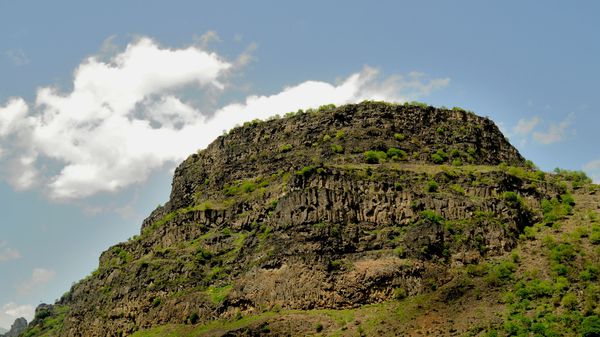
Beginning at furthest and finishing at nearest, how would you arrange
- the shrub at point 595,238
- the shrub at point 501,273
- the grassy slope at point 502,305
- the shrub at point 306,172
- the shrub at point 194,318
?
the shrub at point 306,172
the shrub at point 194,318
the shrub at point 595,238
the shrub at point 501,273
the grassy slope at point 502,305

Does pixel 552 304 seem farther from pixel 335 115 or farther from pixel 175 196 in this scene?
pixel 175 196

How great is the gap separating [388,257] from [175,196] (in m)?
52.5

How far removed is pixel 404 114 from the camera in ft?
358

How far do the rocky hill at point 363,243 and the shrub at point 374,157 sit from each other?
28 centimetres

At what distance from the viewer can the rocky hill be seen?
72250 millimetres

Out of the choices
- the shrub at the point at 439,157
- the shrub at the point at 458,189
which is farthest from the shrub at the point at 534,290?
the shrub at the point at 439,157

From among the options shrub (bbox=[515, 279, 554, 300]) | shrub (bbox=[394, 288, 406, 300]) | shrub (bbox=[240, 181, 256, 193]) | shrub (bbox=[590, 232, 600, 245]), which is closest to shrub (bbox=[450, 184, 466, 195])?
shrub (bbox=[590, 232, 600, 245])

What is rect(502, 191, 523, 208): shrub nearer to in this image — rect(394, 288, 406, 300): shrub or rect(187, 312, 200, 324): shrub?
rect(394, 288, 406, 300): shrub

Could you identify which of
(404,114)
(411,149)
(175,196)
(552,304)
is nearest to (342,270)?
(552,304)

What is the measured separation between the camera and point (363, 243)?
267 ft

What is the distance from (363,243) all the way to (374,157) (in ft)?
64.2

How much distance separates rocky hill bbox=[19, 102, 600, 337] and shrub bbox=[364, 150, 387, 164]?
0.92 feet

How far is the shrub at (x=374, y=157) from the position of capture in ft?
321

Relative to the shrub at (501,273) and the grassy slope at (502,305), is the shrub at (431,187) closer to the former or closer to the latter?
the grassy slope at (502,305)
